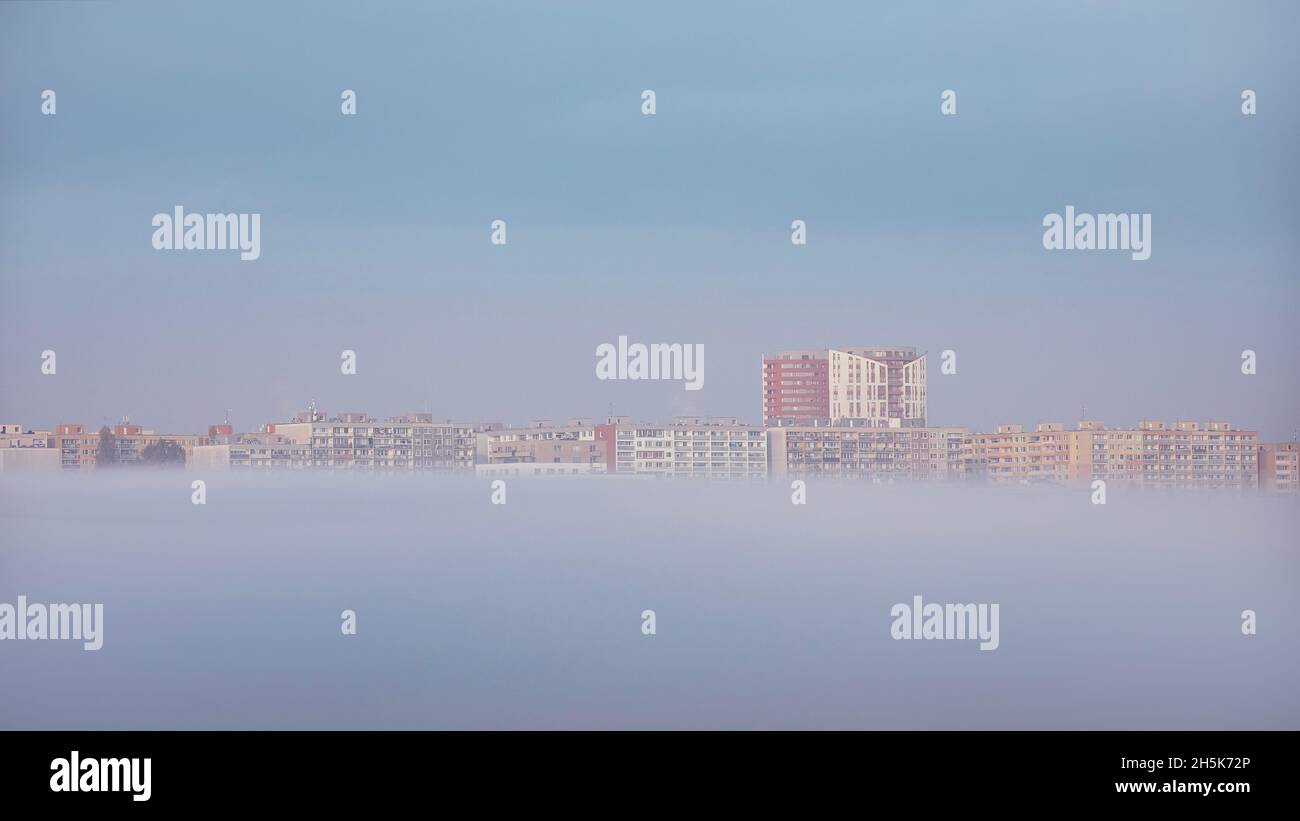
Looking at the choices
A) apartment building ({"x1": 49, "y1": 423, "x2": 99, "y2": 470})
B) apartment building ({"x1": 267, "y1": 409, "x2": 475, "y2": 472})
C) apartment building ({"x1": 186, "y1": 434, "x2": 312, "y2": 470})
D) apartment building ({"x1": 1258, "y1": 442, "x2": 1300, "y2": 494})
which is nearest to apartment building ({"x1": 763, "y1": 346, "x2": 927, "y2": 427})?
apartment building ({"x1": 267, "y1": 409, "x2": 475, "y2": 472})

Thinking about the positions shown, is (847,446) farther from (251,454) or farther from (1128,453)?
(251,454)

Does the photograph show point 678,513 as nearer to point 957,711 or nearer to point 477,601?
point 477,601
